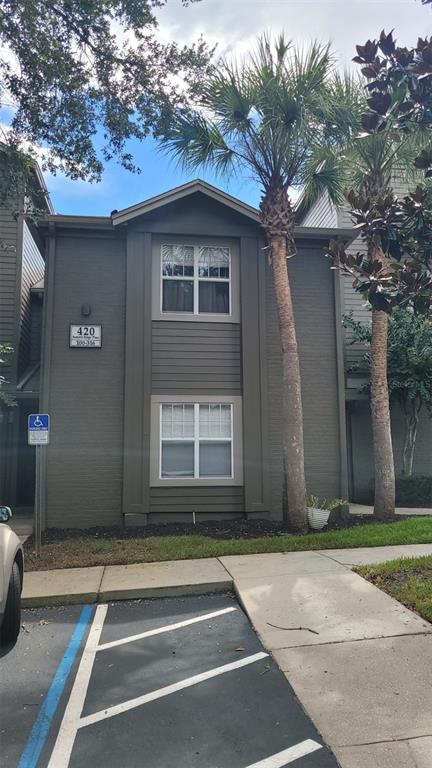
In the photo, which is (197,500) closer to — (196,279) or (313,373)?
(313,373)

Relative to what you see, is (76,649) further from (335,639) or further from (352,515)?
(352,515)

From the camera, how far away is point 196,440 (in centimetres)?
1055

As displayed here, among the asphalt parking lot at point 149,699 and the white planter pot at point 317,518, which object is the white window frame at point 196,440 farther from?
the asphalt parking lot at point 149,699

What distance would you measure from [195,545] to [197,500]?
2268 mm

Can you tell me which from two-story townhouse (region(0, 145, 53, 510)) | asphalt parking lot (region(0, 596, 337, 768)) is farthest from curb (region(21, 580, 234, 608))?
two-story townhouse (region(0, 145, 53, 510))

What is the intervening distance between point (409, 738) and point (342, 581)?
9.79 ft

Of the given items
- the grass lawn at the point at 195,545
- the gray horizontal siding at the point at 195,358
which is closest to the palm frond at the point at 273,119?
the gray horizontal siding at the point at 195,358

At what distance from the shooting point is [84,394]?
415 inches

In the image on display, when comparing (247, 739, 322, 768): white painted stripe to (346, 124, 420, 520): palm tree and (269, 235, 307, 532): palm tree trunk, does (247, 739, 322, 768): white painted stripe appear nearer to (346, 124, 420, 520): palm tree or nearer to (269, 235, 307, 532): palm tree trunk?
(269, 235, 307, 532): palm tree trunk

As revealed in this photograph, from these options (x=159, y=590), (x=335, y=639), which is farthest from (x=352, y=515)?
(x=335, y=639)

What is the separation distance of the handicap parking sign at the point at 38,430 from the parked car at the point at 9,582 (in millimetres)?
2981

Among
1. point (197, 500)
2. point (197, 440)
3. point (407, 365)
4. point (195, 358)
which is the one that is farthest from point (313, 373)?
point (197, 500)

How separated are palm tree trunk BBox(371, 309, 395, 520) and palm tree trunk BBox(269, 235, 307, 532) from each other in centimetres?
160

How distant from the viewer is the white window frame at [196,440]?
10.4 metres
